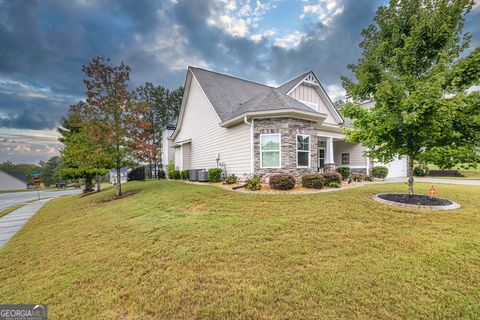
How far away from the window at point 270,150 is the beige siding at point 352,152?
872 cm

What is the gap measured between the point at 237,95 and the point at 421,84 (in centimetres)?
1130

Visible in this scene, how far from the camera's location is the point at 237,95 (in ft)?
49.1

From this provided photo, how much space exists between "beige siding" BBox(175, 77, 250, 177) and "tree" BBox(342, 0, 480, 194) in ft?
18.7

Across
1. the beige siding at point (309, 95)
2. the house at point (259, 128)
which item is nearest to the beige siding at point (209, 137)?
the house at point (259, 128)

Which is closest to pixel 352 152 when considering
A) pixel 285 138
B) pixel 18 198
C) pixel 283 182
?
pixel 285 138

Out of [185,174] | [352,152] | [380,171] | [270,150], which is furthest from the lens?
[185,174]

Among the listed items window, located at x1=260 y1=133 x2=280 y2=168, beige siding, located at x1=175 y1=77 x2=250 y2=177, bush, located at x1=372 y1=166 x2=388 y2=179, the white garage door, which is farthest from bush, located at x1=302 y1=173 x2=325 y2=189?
the white garage door

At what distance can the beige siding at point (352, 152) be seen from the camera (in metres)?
15.2

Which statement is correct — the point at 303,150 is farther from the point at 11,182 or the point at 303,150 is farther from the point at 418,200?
the point at 11,182

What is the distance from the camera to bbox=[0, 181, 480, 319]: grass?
233cm

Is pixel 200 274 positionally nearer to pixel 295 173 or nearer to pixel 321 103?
pixel 295 173

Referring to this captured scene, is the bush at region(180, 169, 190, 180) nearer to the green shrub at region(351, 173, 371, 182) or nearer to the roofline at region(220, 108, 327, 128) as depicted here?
the roofline at region(220, 108, 327, 128)

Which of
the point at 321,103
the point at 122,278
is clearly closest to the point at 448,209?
the point at 122,278

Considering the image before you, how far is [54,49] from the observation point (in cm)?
1315
